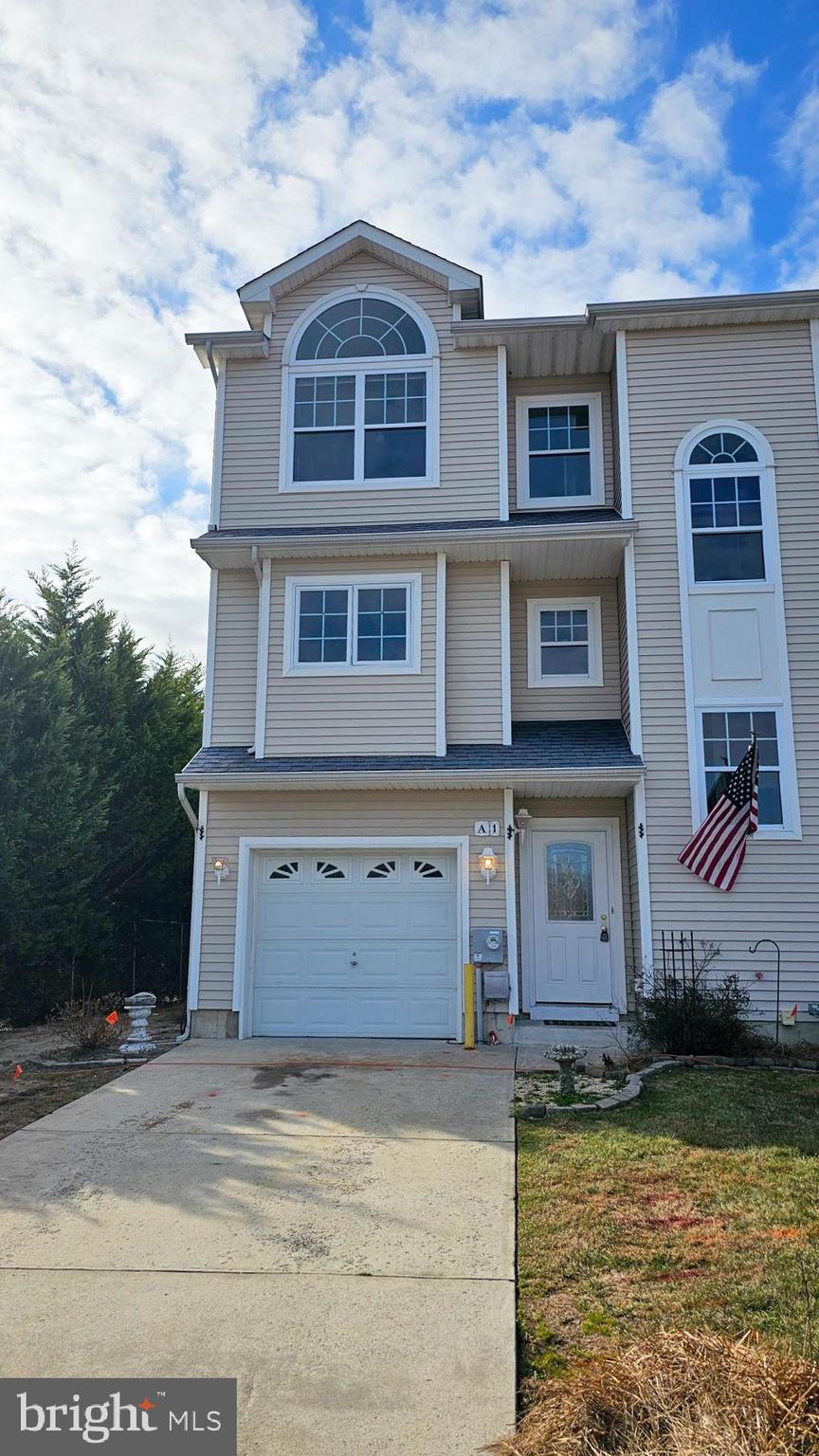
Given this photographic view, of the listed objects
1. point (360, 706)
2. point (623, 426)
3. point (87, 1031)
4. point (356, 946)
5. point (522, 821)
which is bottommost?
point (87, 1031)

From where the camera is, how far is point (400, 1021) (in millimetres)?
11086

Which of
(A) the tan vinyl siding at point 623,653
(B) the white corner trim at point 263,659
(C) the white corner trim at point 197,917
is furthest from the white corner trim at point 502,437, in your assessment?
(C) the white corner trim at point 197,917

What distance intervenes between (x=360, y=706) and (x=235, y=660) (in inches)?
73.8

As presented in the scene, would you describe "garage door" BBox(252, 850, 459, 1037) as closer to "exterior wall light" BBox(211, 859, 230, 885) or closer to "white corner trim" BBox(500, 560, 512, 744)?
"exterior wall light" BBox(211, 859, 230, 885)

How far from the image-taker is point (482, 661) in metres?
11.8

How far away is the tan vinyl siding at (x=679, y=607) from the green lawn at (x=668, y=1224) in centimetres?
316

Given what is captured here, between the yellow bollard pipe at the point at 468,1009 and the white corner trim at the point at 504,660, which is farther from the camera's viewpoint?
the white corner trim at the point at 504,660

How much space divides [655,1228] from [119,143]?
1086cm

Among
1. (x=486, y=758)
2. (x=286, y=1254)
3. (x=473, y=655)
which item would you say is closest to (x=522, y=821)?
(x=486, y=758)

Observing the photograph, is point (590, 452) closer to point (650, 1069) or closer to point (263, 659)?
point (263, 659)

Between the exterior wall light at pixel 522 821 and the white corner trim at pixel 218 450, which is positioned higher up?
the white corner trim at pixel 218 450

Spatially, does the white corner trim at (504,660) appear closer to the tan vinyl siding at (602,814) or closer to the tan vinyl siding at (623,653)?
the tan vinyl siding at (602,814)

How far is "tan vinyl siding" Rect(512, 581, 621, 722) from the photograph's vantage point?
479 inches

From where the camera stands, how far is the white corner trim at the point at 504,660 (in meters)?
11.5
